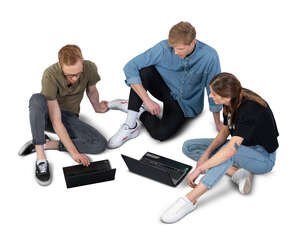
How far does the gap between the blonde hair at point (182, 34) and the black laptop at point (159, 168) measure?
91 centimetres

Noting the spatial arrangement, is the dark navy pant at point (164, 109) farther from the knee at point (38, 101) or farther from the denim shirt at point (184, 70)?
the knee at point (38, 101)

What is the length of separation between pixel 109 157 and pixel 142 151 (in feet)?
0.92

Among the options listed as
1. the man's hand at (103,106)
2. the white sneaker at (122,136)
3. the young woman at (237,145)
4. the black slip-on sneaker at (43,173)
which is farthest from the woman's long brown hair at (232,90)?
the man's hand at (103,106)

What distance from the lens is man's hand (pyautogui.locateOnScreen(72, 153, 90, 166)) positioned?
3.44 metres

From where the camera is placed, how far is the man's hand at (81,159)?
3.44 m

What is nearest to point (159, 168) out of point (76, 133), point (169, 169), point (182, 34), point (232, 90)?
point (169, 169)

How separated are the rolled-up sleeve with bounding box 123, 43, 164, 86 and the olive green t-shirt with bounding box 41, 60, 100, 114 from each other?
266 mm

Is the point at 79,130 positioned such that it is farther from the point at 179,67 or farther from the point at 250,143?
the point at 250,143

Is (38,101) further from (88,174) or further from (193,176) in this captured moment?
(193,176)

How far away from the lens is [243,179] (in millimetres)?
3154

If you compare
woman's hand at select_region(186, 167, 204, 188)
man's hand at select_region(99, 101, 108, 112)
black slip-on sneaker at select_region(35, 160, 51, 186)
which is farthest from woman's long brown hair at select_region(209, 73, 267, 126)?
man's hand at select_region(99, 101, 108, 112)

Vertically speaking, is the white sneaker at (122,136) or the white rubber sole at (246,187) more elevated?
the white sneaker at (122,136)

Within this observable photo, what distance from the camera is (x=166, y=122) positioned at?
150 inches

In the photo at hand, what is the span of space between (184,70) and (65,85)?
0.98 metres
